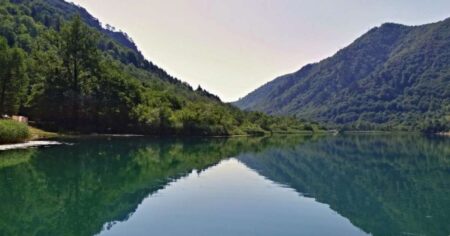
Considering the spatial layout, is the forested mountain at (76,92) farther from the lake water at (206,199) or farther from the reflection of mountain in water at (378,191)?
the reflection of mountain in water at (378,191)

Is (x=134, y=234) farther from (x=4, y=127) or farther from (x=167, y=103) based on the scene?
(x=167, y=103)

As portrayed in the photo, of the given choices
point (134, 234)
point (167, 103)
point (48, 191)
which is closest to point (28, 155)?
point (48, 191)

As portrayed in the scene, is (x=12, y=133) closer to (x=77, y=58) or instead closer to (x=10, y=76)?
(x=10, y=76)

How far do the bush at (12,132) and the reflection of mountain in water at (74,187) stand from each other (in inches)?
284

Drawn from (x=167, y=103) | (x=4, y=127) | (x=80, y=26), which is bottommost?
(x=4, y=127)

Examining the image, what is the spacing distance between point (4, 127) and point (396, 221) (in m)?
45.7

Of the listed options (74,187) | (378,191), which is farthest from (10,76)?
(378,191)

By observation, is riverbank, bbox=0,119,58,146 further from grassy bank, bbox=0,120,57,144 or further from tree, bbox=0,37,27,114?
tree, bbox=0,37,27,114

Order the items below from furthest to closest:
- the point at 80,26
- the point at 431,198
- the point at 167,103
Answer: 1. the point at 167,103
2. the point at 80,26
3. the point at 431,198

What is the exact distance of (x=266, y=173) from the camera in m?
41.5

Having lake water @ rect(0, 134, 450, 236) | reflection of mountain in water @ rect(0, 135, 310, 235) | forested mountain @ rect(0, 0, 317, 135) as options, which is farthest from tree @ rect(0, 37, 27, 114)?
lake water @ rect(0, 134, 450, 236)

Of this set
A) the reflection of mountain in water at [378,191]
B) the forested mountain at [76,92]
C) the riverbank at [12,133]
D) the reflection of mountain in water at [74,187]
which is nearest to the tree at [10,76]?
the forested mountain at [76,92]

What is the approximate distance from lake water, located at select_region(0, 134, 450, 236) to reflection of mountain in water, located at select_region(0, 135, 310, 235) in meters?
0.05

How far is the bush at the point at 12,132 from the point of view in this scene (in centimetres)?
5278
